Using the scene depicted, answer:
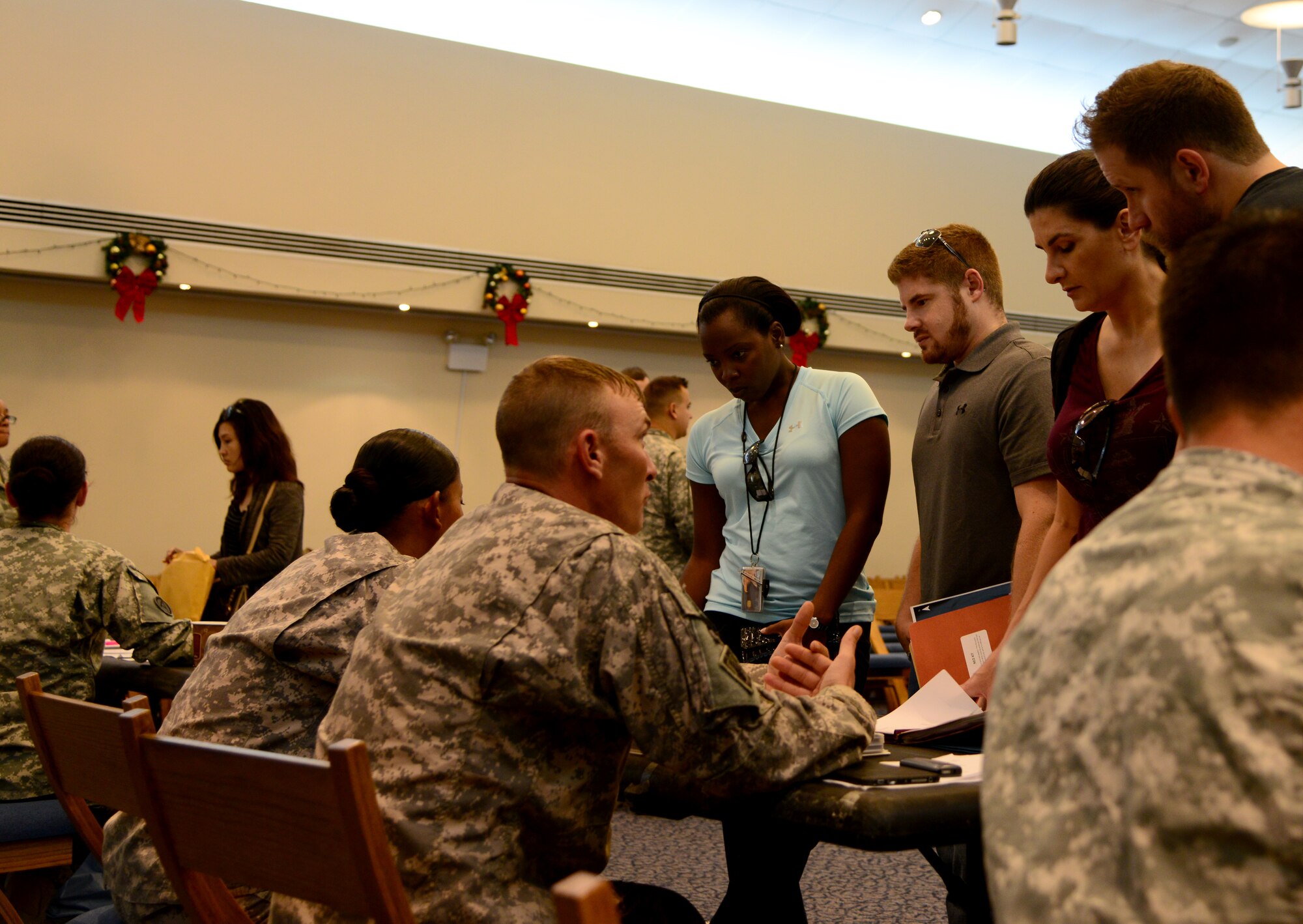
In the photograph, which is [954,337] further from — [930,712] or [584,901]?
[584,901]

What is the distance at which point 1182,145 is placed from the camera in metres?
1.48

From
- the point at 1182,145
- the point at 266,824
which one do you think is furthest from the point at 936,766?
the point at 1182,145

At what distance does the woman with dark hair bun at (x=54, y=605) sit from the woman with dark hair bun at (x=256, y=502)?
140 centimetres

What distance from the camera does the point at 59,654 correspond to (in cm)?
265

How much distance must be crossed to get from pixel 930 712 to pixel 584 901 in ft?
3.31

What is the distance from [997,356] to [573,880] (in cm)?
179

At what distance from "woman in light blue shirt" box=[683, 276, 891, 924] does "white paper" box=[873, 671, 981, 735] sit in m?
0.65

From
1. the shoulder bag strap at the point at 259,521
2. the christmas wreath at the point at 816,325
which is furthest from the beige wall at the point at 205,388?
the shoulder bag strap at the point at 259,521

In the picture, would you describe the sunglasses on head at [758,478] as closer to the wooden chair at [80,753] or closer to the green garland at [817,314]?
the wooden chair at [80,753]

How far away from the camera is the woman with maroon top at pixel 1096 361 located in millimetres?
1737

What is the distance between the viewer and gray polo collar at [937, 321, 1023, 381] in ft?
7.68

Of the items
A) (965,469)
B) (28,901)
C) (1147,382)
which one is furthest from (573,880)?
(28,901)

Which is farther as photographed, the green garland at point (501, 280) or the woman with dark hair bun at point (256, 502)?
the green garland at point (501, 280)

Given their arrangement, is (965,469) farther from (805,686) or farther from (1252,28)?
(1252,28)
